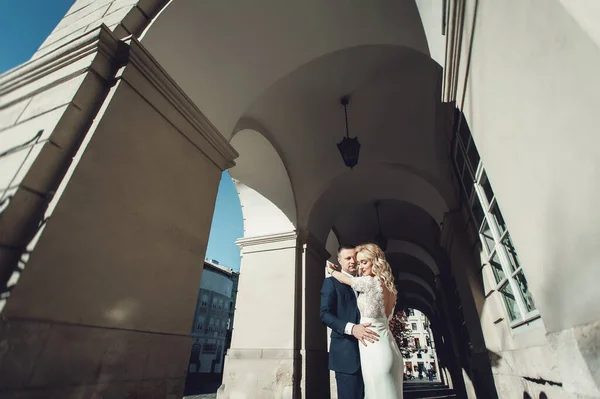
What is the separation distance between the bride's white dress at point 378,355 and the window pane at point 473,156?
2.94 metres

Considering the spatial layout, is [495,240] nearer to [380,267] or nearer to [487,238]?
[487,238]

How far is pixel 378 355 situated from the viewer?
6.74ft

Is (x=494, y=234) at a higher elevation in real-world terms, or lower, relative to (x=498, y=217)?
lower

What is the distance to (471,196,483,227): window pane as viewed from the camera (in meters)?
4.77

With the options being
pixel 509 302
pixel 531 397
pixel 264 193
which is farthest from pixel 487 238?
pixel 264 193

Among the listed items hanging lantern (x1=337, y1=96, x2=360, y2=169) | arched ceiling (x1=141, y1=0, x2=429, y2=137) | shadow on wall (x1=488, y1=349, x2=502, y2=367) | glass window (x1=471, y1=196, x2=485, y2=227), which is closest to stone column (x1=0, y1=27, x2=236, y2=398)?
arched ceiling (x1=141, y1=0, x2=429, y2=137)

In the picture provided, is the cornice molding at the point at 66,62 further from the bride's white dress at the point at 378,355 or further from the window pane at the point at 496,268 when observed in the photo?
the window pane at the point at 496,268

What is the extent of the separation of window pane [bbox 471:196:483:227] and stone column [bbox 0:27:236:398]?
14.1 ft

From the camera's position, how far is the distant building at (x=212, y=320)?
36.1m

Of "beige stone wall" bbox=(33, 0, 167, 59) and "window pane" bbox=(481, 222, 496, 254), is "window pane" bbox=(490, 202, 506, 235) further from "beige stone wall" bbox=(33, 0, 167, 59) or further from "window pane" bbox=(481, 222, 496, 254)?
"beige stone wall" bbox=(33, 0, 167, 59)

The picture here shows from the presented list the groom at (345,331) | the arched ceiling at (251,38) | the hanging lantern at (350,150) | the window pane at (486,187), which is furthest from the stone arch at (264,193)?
the groom at (345,331)

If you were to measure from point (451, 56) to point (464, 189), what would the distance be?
3175mm

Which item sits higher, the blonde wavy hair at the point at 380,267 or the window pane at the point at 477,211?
the window pane at the point at 477,211

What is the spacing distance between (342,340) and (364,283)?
494 millimetres
